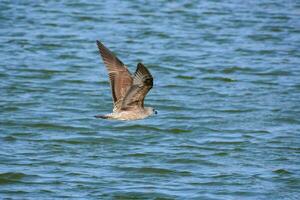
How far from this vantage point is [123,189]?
10.1m

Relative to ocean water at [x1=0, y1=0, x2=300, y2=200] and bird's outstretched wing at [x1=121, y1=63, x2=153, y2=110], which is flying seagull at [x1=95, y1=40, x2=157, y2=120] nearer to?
bird's outstretched wing at [x1=121, y1=63, x2=153, y2=110]

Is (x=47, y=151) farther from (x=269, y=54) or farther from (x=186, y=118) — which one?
(x=269, y=54)

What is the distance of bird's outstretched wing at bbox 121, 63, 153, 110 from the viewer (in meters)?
8.92

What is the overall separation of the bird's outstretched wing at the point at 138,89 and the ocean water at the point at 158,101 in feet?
3.58

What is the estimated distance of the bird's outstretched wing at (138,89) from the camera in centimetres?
892

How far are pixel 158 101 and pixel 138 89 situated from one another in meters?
5.08

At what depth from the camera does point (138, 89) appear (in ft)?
30.2

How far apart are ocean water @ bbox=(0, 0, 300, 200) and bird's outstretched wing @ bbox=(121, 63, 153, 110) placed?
43.0 inches

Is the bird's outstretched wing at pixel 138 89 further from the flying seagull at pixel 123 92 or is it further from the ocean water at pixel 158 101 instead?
the ocean water at pixel 158 101

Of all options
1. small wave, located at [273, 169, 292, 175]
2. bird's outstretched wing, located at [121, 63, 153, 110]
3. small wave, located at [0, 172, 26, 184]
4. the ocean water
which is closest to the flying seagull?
bird's outstretched wing, located at [121, 63, 153, 110]

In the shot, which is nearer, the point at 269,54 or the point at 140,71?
the point at 140,71

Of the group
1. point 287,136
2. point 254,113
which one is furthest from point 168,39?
point 287,136

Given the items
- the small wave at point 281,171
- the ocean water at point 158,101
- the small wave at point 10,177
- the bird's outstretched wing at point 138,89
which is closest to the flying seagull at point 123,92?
the bird's outstretched wing at point 138,89

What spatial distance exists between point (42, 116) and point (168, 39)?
19.4 feet
